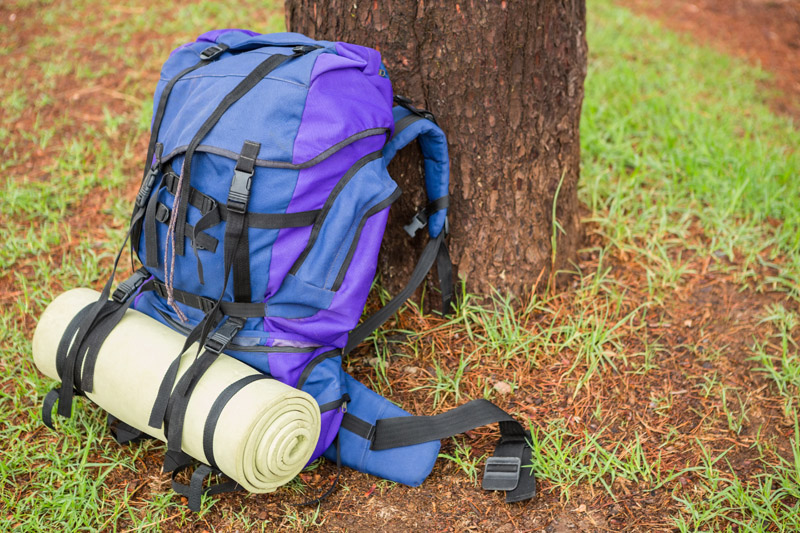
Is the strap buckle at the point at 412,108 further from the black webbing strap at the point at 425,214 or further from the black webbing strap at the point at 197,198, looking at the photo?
the black webbing strap at the point at 197,198

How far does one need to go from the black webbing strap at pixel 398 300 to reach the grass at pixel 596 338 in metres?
0.18

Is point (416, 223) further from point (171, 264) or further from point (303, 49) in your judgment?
point (171, 264)

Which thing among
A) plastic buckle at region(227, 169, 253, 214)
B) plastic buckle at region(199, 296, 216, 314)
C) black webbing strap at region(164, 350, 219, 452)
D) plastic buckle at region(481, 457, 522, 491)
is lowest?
plastic buckle at region(481, 457, 522, 491)


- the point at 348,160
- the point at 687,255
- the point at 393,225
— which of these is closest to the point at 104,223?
the point at 393,225

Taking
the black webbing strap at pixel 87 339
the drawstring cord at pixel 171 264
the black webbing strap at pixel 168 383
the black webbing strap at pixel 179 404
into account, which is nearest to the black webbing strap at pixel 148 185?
the drawstring cord at pixel 171 264

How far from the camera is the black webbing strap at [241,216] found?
5.79 feet

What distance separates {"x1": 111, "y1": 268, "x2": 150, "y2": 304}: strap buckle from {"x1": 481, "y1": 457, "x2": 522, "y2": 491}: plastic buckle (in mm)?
1243

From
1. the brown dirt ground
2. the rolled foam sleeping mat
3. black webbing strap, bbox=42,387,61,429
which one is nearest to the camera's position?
the rolled foam sleeping mat

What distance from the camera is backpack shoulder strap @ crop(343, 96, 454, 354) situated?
81.5 inches

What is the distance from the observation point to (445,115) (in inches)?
87.9

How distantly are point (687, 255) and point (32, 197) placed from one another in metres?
3.00

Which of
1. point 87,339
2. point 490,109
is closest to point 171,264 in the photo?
point 87,339

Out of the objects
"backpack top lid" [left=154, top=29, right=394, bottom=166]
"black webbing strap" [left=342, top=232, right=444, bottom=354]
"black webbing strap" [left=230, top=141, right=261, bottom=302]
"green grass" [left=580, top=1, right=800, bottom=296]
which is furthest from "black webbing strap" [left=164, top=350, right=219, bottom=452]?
"green grass" [left=580, top=1, right=800, bottom=296]

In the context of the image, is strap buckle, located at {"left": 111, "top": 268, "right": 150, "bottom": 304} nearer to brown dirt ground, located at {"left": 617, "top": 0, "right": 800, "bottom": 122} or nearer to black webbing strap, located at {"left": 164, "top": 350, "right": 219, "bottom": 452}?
black webbing strap, located at {"left": 164, "top": 350, "right": 219, "bottom": 452}
